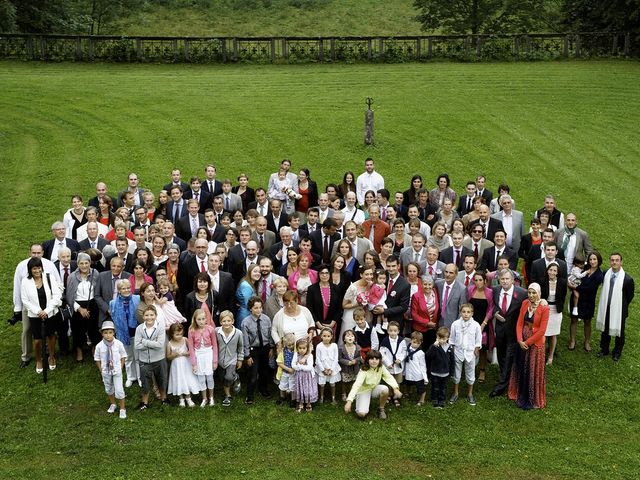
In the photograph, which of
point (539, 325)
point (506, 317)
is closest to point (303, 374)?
point (506, 317)

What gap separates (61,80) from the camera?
2762cm

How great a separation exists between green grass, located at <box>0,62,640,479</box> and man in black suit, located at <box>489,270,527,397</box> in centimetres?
38

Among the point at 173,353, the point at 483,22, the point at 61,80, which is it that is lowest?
the point at 173,353

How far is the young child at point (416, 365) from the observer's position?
11.1m

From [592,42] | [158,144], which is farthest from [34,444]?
[592,42]

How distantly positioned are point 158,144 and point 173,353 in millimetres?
12922

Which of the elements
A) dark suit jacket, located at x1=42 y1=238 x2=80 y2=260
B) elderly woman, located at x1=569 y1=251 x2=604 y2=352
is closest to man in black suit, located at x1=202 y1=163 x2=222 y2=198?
dark suit jacket, located at x1=42 y1=238 x2=80 y2=260

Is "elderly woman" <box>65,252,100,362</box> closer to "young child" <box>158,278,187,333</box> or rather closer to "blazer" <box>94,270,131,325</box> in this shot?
"blazer" <box>94,270,131,325</box>

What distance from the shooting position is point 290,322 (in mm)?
11172

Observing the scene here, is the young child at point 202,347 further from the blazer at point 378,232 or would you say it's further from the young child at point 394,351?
the blazer at point 378,232

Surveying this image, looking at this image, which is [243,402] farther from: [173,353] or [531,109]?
[531,109]

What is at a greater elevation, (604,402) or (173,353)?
(173,353)

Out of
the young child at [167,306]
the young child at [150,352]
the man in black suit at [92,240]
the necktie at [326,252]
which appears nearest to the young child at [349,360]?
the necktie at [326,252]

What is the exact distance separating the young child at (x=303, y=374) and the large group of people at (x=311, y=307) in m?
0.02
